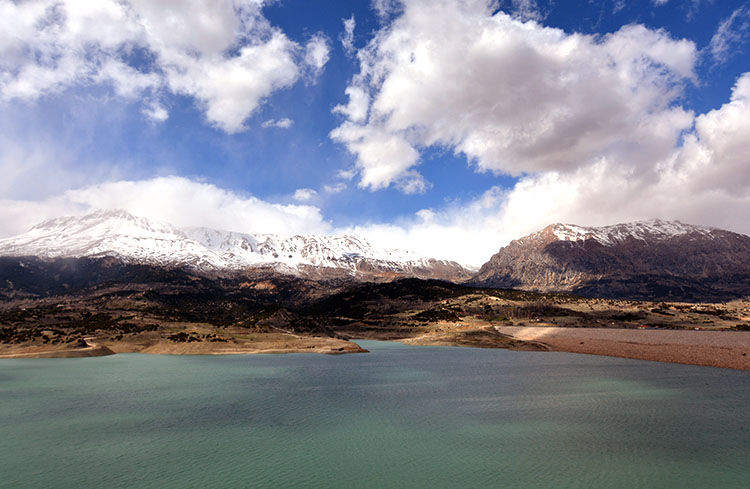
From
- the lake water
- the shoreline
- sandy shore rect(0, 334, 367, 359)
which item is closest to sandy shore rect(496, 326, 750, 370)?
the shoreline

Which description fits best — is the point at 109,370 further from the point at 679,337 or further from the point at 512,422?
the point at 679,337

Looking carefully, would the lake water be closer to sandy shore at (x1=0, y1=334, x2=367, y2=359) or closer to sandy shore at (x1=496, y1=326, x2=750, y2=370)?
sandy shore at (x1=496, y1=326, x2=750, y2=370)

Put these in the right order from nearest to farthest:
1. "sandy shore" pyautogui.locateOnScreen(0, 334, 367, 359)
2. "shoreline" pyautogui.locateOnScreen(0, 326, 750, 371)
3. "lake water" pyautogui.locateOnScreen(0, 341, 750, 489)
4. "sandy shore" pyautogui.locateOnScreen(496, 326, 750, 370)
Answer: "lake water" pyautogui.locateOnScreen(0, 341, 750, 489) < "sandy shore" pyautogui.locateOnScreen(496, 326, 750, 370) < "shoreline" pyautogui.locateOnScreen(0, 326, 750, 371) < "sandy shore" pyautogui.locateOnScreen(0, 334, 367, 359)

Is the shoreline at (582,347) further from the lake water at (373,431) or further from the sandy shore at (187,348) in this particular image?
the lake water at (373,431)

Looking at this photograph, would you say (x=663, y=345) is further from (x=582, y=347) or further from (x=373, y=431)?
(x=373, y=431)

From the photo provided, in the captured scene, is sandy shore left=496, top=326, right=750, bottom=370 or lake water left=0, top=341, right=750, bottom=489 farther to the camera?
sandy shore left=496, top=326, right=750, bottom=370

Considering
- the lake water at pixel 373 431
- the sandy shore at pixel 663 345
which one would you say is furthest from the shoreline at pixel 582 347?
the lake water at pixel 373 431
